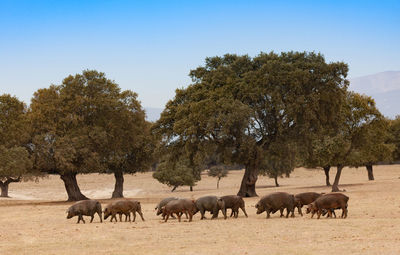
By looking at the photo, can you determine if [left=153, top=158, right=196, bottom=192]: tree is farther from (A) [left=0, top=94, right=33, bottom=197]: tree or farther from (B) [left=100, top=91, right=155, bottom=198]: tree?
(A) [left=0, top=94, right=33, bottom=197]: tree

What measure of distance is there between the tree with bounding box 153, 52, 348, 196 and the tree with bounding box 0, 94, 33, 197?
40.1ft

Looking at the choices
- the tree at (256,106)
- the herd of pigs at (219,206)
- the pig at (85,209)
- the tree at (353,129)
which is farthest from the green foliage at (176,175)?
the herd of pigs at (219,206)

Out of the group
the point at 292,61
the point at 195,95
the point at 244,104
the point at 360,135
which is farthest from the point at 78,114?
the point at 360,135

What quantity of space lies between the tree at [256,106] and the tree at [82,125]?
442 centimetres

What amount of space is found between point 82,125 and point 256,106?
16185mm

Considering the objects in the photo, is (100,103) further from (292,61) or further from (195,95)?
(292,61)

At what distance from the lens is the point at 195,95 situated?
4759cm

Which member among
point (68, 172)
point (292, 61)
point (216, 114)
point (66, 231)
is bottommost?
point (66, 231)

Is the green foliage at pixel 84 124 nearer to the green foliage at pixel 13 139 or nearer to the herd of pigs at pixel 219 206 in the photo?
the green foliage at pixel 13 139

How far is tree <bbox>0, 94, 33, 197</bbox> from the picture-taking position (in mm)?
45094

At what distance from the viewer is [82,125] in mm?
49781

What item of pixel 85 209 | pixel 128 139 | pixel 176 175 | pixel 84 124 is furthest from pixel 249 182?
pixel 176 175

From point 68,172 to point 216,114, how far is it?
617 inches

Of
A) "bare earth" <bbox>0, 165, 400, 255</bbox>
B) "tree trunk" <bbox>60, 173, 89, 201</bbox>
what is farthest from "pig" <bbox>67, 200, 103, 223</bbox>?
"tree trunk" <bbox>60, 173, 89, 201</bbox>
